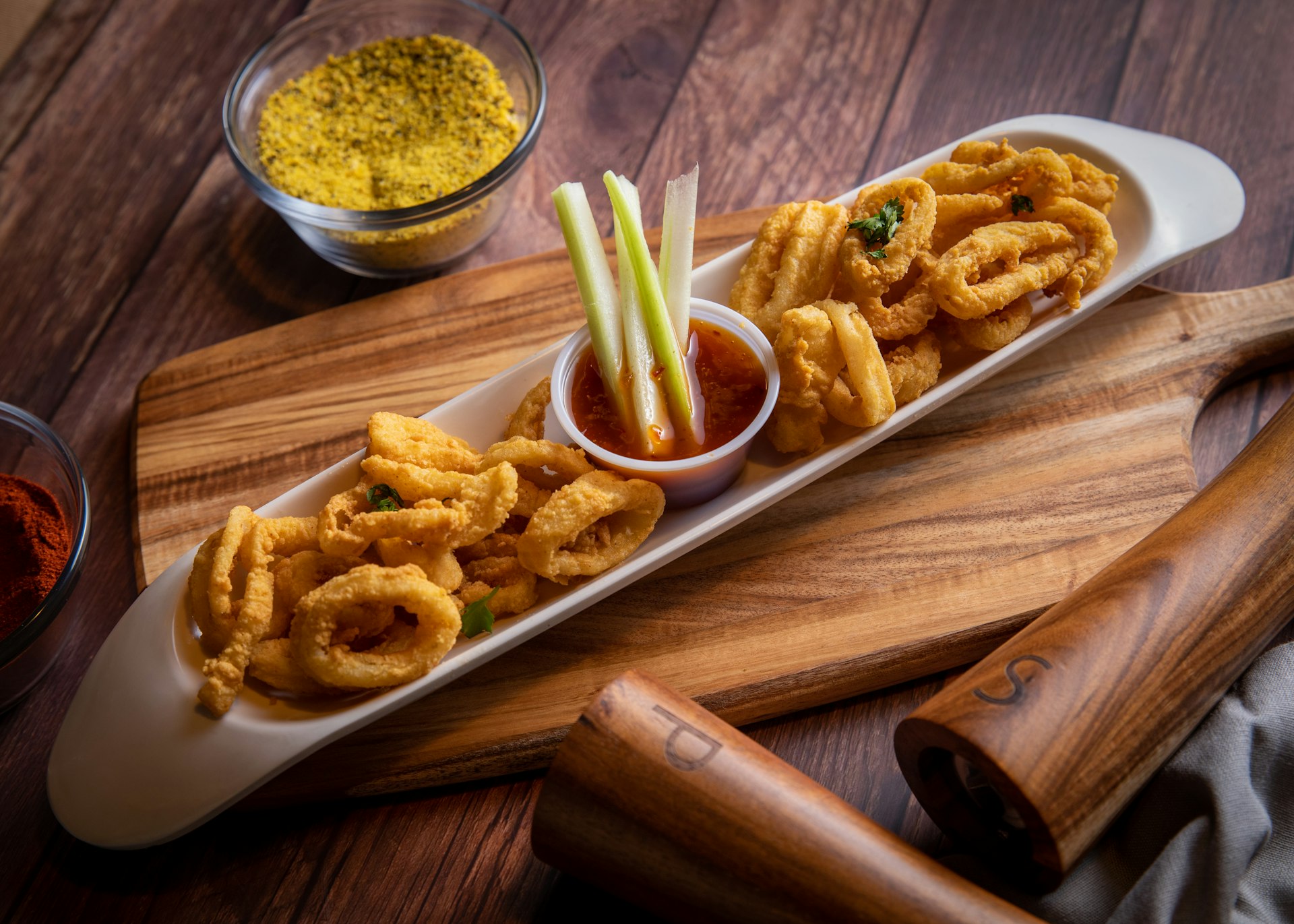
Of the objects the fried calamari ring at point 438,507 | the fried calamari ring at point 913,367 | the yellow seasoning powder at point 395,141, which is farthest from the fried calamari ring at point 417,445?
the fried calamari ring at point 913,367

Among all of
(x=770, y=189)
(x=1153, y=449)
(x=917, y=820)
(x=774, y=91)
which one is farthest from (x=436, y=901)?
(x=774, y=91)

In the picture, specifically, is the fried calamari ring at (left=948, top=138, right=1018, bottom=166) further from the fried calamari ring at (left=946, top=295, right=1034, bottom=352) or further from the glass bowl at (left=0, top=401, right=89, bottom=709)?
the glass bowl at (left=0, top=401, right=89, bottom=709)

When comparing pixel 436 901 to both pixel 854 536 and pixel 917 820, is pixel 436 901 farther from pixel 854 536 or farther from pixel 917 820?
pixel 854 536

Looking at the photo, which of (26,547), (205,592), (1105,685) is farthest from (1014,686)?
(26,547)

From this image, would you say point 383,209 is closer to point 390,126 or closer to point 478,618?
point 390,126

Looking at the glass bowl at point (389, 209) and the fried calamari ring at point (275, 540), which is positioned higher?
the glass bowl at point (389, 209)

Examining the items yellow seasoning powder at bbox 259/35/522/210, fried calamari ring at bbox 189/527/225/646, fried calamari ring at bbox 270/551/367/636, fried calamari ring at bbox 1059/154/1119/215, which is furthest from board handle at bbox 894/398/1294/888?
yellow seasoning powder at bbox 259/35/522/210

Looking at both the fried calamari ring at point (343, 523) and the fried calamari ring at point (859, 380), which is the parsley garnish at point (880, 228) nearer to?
the fried calamari ring at point (859, 380)
